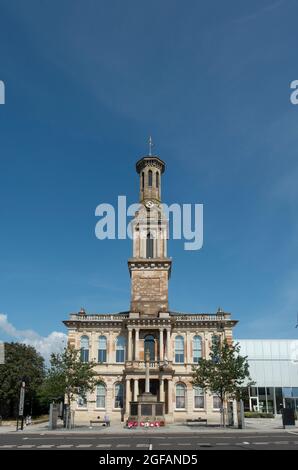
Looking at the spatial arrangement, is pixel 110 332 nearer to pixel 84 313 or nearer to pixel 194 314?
pixel 84 313

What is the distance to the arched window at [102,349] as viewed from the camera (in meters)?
56.5

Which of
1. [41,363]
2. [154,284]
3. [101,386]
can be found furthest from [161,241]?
[41,363]

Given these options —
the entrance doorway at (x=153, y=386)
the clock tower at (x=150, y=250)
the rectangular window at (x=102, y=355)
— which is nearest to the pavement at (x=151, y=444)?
the entrance doorway at (x=153, y=386)

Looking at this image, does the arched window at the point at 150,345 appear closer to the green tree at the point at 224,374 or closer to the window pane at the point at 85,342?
the window pane at the point at 85,342

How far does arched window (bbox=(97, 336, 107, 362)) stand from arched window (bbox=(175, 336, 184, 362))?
8709 millimetres

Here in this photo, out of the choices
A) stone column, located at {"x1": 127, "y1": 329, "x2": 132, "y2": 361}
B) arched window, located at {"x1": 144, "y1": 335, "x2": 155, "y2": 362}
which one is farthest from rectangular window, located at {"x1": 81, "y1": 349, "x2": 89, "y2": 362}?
arched window, located at {"x1": 144, "y1": 335, "x2": 155, "y2": 362}

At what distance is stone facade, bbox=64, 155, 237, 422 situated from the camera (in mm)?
52719

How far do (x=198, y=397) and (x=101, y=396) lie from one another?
11.4 metres

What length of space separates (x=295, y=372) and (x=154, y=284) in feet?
106

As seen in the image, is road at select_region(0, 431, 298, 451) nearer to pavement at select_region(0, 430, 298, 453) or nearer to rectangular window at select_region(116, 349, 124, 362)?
pavement at select_region(0, 430, 298, 453)

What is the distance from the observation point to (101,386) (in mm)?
55062

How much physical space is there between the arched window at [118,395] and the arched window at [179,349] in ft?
24.4
